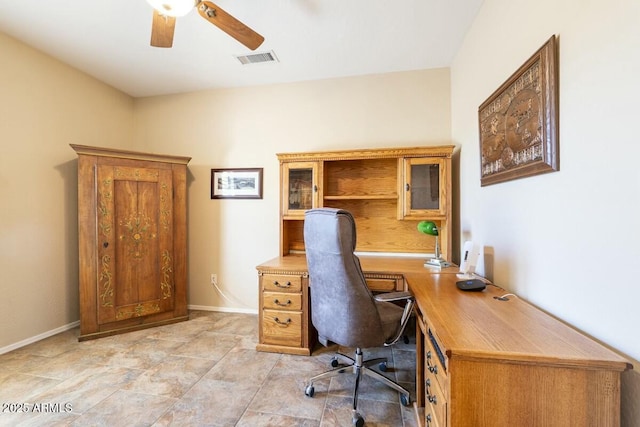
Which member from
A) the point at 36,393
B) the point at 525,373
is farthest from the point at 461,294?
the point at 36,393

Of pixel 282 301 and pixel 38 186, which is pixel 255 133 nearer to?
pixel 282 301

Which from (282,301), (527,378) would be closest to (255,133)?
(282,301)

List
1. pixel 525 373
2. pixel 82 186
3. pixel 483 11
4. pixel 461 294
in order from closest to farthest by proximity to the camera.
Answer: pixel 525 373, pixel 461 294, pixel 483 11, pixel 82 186

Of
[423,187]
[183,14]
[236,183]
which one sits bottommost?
[423,187]

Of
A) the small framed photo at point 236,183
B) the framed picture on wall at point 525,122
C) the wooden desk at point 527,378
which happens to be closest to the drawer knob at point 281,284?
the small framed photo at point 236,183

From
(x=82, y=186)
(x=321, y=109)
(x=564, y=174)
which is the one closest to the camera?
(x=564, y=174)

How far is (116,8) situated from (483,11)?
2655 millimetres

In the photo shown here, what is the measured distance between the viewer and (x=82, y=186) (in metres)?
2.41

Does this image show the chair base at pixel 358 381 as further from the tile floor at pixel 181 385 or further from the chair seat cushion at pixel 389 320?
the chair seat cushion at pixel 389 320

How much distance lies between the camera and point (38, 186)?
7.86ft

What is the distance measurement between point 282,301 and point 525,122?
203cm

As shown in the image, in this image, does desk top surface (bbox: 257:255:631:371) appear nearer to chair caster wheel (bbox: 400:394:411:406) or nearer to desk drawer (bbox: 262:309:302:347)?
chair caster wheel (bbox: 400:394:411:406)

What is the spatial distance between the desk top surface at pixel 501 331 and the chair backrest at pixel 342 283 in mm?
314

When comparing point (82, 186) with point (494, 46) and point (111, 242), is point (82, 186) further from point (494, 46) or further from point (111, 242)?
point (494, 46)
